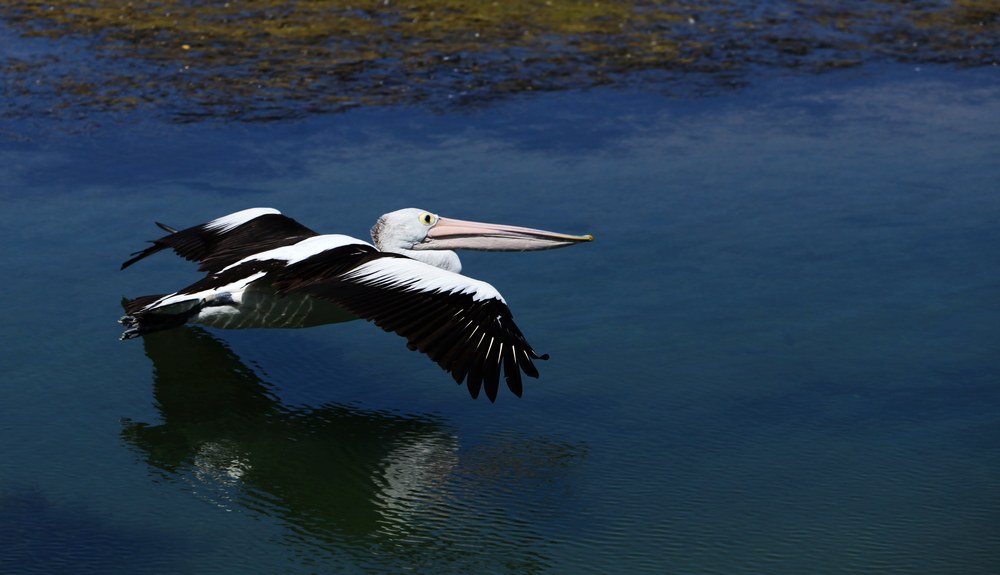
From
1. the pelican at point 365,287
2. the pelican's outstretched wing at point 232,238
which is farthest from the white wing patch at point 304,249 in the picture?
the pelican's outstretched wing at point 232,238

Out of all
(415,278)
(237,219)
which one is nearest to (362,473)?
(415,278)

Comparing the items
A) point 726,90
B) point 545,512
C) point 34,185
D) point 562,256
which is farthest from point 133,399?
point 726,90

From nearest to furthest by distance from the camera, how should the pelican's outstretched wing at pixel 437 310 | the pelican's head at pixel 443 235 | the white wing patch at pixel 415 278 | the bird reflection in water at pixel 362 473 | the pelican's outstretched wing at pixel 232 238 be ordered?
the bird reflection in water at pixel 362 473 → the pelican's outstretched wing at pixel 437 310 → the white wing patch at pixel 415 278 → the pelican's outstretched wing at pixel 232 238 → the pelican's head at pixel 443 235

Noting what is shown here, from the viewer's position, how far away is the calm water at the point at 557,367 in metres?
4.54

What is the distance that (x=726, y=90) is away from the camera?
9938 mm

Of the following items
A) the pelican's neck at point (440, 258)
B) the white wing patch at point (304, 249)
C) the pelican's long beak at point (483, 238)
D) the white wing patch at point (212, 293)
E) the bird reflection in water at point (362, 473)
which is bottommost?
the bird reflection in water at point (362, 473)

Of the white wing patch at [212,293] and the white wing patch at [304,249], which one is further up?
the white wing patch at [304,249]

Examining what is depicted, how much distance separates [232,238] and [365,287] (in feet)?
4.34

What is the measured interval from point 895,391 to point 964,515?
1.01m

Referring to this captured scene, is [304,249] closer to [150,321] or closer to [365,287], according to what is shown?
[365,287]

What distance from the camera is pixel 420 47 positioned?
35.6 ft

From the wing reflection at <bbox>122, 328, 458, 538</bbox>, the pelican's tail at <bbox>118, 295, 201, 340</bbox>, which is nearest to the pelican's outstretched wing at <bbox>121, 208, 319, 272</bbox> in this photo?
the pelican's tail at <bbox>118, 295, 201, 340</bbox>

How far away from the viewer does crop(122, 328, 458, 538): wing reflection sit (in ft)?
15.6

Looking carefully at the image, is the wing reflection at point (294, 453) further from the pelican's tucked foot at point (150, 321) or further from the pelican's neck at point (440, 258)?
the pelican's neck at point (440, 258)
